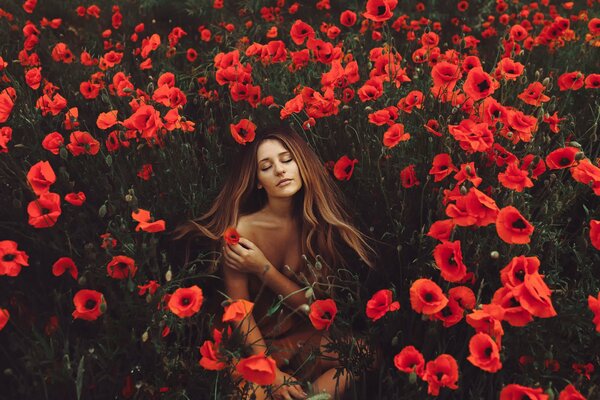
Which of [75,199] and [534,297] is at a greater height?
[75,199]

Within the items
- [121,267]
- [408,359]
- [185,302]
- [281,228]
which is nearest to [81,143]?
[121,267]

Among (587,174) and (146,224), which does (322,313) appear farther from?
(587,174)

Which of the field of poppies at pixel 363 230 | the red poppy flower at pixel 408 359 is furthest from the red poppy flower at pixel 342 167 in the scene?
the red poppy flower at pixel 408 359

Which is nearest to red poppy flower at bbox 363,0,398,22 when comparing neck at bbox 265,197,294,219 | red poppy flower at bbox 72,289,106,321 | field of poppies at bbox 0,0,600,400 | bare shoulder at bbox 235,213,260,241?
field of poppies at bbox 0,0,600,400

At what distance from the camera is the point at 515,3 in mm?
4777

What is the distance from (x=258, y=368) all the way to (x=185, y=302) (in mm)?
321

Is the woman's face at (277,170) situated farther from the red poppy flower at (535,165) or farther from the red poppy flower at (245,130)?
the red poppy flower at (535,165)

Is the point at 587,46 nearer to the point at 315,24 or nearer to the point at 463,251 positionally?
the point at 315,24

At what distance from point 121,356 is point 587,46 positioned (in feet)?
11.8

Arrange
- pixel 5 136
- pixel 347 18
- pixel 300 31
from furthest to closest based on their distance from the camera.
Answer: pixel 347 18 → pixel 300 31 → pixel 5 136

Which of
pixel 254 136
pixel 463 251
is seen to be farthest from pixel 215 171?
pixel 463 251

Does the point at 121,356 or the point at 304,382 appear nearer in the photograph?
the point at 121,356

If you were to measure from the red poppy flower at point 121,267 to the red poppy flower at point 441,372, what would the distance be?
837 millimetres

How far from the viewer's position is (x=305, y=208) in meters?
2.14
